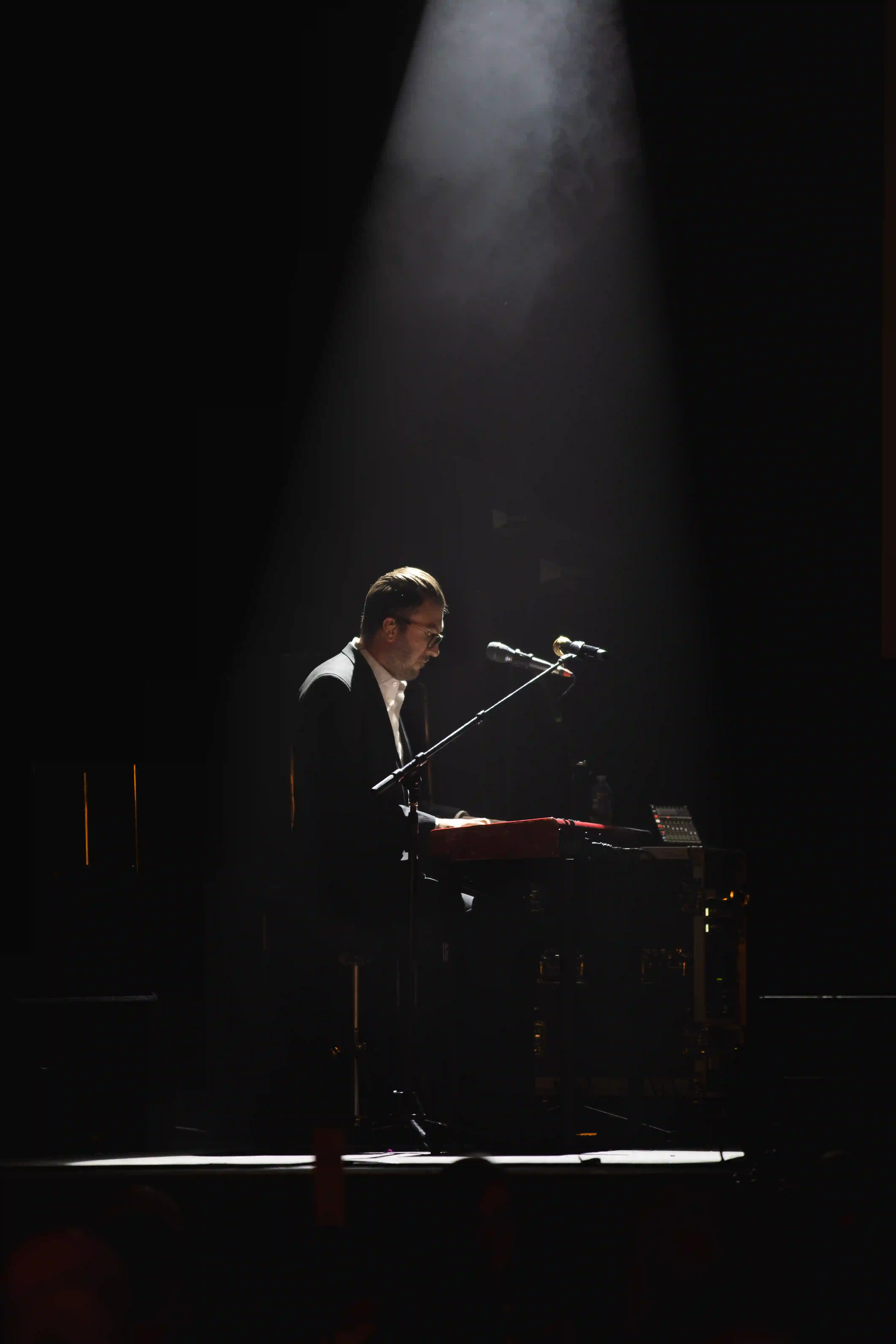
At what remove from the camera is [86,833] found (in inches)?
153

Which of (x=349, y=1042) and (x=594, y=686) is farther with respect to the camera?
(x=594, y=686)

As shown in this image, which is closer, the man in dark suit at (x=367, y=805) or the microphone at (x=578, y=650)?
the man in dark suit at (x=367, y=805)

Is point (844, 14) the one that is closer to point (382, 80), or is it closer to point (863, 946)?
point (382, 80)

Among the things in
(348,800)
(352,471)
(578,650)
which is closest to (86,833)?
(348,800)

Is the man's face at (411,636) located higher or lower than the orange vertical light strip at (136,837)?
higher

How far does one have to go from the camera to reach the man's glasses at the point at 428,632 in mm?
3523

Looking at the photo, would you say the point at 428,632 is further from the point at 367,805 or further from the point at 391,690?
the point at 367,805

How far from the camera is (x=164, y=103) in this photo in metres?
4.23

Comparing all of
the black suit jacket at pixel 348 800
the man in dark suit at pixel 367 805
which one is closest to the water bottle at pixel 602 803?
the man in dark suit at pixel 367 805

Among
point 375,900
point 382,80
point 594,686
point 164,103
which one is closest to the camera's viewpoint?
point 375,900

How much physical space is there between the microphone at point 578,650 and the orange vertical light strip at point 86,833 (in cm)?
164

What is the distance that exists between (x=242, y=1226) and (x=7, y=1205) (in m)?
0.46

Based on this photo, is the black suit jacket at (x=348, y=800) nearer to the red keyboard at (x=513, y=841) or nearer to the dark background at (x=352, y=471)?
the red keyboard at (x=513, y=841)

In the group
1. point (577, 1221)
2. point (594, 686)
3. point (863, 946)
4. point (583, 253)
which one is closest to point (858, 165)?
point (583, 253)
